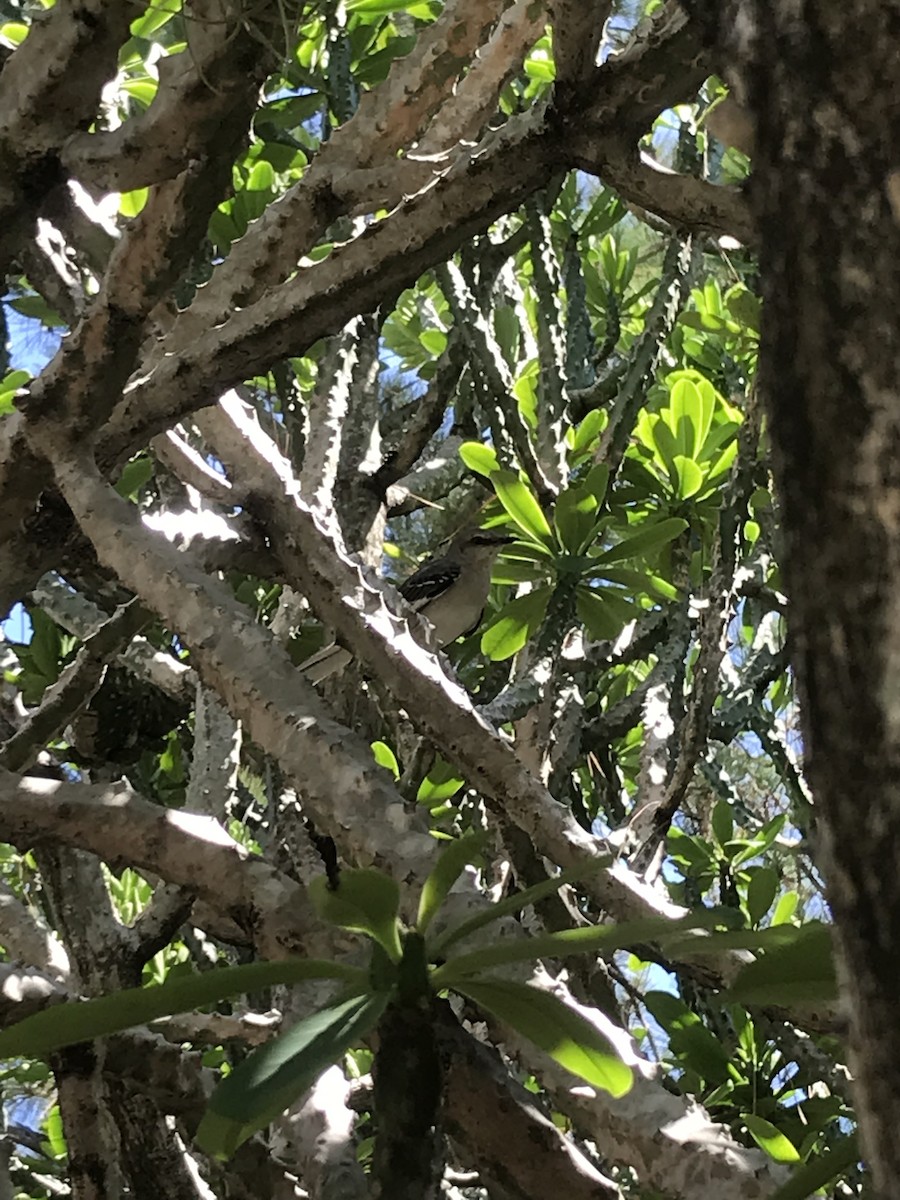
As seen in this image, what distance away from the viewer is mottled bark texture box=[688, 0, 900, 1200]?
22 cm

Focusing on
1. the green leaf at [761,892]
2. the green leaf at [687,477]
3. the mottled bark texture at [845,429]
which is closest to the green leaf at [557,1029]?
the mottled bark texture at [845,429]

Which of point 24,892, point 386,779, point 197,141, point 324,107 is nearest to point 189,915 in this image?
point 386,779

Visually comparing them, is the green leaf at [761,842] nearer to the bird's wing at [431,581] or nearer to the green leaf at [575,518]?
the green leaf at [575,518]

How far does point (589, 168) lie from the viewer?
0.80 metres

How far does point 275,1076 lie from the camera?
366mm

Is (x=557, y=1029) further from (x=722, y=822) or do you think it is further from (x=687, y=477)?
(x=722, y=822)

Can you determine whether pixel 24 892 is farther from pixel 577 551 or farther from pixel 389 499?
pixel 577 551

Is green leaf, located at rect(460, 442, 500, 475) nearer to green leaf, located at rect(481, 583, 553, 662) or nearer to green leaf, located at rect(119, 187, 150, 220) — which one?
green leaf, located at rect(481, 583, 553, 662)

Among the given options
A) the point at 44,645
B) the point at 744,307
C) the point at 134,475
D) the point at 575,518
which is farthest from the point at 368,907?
the point at 44,645

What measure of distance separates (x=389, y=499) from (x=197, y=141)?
0.99 metres

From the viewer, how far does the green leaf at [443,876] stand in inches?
18.6

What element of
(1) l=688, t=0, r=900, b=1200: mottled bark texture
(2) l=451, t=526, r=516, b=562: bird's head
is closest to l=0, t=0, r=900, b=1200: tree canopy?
(1) l=688, t=0, r=900, b=1200: mottled bark texture

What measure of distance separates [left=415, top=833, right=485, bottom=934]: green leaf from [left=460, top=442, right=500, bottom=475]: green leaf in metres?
1.03

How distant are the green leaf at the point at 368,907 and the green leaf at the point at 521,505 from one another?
2.95 ft
